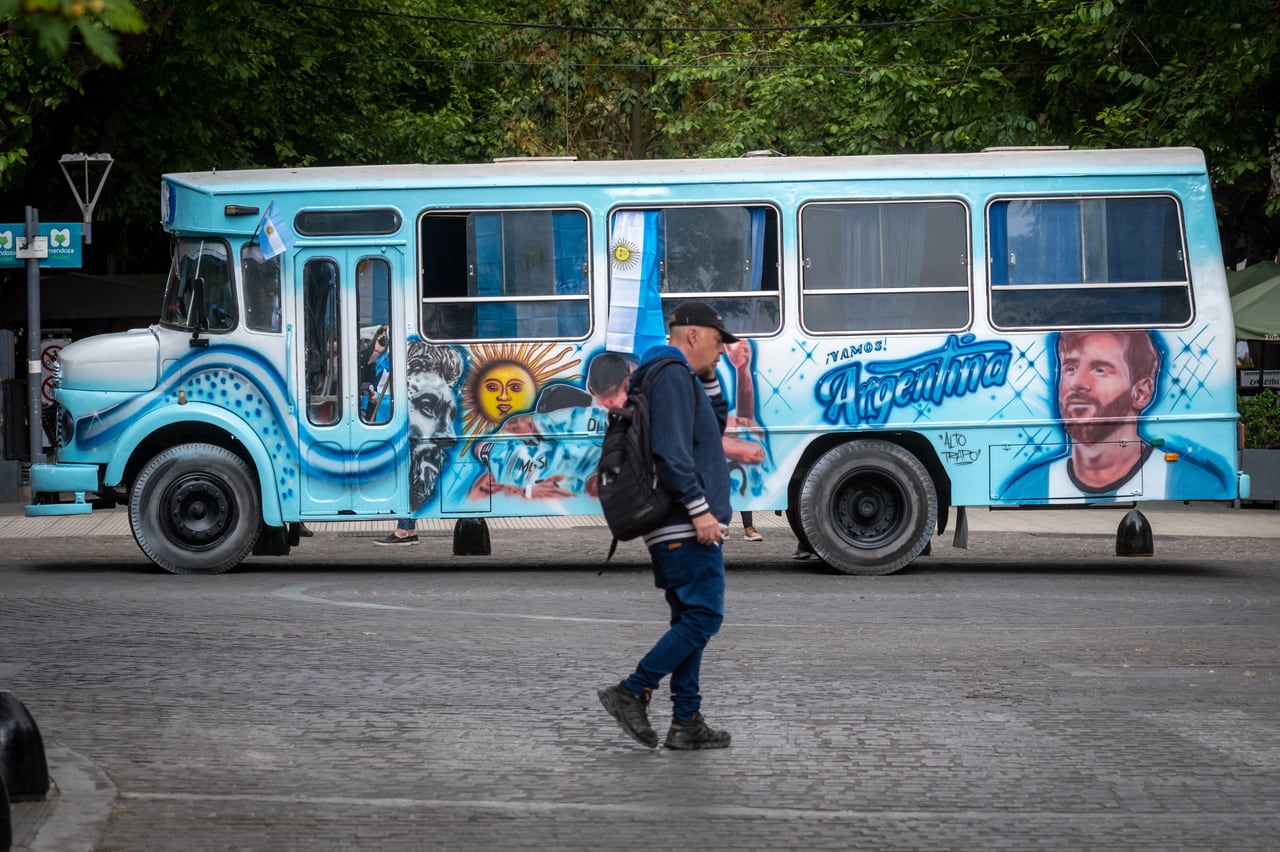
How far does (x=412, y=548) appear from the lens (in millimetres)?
16375

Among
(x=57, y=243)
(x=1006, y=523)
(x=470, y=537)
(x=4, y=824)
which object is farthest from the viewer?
(x=57, y=243)

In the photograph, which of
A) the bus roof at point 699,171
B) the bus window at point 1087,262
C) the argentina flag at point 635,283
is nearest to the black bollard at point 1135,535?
the bus window at point 1087,262

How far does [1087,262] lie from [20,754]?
31.5ft

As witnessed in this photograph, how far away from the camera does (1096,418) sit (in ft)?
43.9

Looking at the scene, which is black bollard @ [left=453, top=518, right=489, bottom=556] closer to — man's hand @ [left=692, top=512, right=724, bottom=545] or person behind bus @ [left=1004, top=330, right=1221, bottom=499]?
person behind bus @ [left=1004, top=330, right=1221, bottom=499]

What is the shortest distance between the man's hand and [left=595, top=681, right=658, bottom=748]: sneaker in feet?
2.21

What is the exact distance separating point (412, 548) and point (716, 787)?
410 inches

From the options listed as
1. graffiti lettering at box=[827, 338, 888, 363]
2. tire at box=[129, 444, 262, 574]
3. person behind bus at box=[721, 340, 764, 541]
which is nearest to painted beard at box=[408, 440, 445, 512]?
tire at box=[129, 444, 262, 574]

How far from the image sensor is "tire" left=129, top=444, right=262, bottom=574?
13320mm

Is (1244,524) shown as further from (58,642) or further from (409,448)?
(58,642)

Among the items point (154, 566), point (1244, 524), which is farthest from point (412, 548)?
point (1244, 524)

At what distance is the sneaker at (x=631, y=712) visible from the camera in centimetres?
675

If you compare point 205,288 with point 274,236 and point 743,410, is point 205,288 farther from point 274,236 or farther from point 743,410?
point 743,410

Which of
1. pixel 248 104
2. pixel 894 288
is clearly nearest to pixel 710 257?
pixel 894 288
